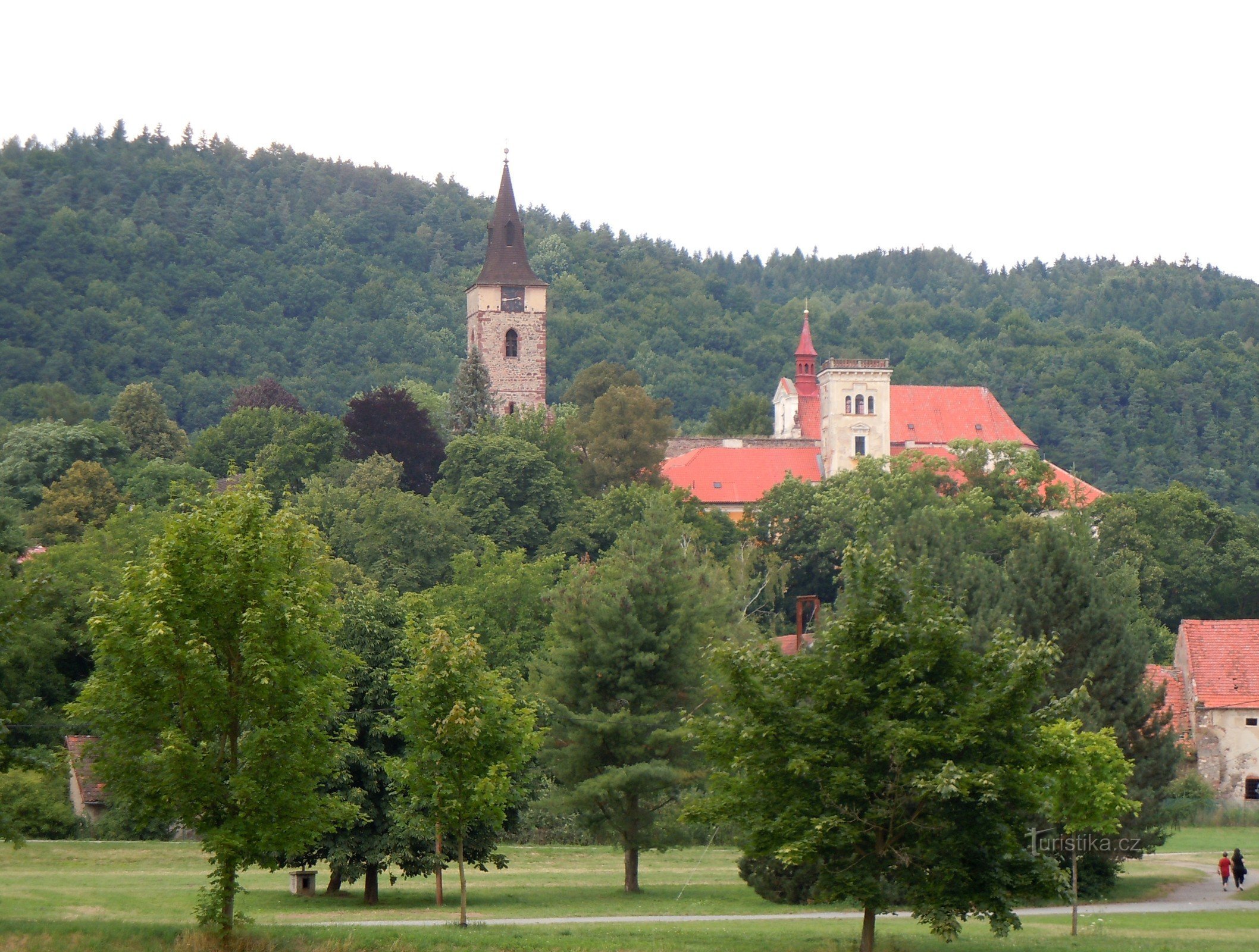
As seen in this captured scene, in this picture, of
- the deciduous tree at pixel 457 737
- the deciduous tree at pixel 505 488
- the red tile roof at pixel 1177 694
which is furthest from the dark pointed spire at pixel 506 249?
the deciduous tree at pixel 457 737

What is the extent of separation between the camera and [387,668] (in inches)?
1257

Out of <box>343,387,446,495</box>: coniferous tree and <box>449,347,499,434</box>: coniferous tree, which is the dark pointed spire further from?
<box>343,387,446,495</box>: coniferous tree

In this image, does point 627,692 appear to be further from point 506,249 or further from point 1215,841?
point 506,249

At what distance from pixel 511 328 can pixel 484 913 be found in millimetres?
70275

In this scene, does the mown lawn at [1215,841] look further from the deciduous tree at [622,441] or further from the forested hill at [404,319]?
the forested hill at [404,319]

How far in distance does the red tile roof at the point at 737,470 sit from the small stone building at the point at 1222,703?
122ft

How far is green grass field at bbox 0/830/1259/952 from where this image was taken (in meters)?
24.5

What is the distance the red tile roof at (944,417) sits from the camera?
332ft

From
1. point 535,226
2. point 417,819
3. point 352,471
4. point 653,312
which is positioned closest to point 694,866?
point 417,819

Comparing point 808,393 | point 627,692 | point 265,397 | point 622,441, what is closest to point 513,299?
point 622,441

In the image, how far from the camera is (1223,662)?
2202 inches

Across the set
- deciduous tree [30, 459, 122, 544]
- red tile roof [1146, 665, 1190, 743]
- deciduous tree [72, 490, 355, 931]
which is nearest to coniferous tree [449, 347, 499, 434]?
deciduous tree [30, 459, 122, 544]

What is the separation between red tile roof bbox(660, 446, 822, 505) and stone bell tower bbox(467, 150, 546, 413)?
335 inches

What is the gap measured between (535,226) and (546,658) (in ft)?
499
